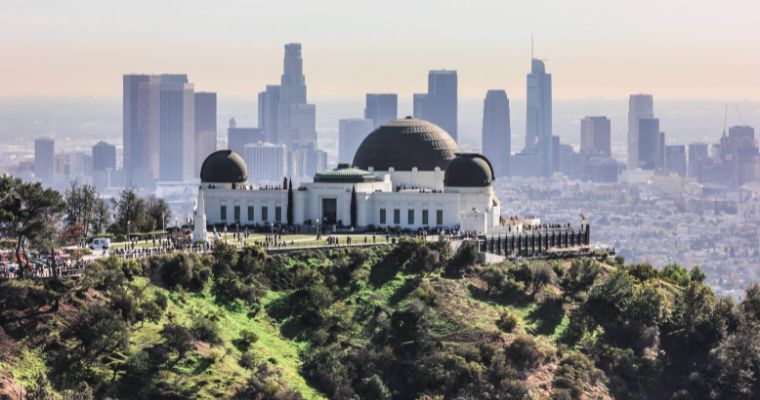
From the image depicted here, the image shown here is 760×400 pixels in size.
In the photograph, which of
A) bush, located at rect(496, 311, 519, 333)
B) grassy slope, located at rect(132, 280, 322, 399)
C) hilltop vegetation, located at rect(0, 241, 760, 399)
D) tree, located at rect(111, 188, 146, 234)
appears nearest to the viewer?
hilltop vegetation, located at rect(0, 241, 760, 399)

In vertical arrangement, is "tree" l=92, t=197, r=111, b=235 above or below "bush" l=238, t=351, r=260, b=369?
above

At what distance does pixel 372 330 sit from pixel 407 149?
39.4m

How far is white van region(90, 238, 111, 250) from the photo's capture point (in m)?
104

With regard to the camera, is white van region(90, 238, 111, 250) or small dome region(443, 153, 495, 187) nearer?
white van region(90, 238, 111, 250)

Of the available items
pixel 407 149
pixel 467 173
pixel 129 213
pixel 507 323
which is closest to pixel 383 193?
pixel 467 173

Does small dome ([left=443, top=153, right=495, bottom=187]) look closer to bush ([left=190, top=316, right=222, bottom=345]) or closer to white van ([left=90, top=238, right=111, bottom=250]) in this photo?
white van ([left=90, top=238, right=111, bottom=250])

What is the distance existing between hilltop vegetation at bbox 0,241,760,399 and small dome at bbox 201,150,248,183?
26656 mm

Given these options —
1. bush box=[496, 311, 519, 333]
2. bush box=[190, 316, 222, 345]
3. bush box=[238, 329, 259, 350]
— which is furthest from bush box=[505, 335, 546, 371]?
bush box=[190, 316, 222, 345]

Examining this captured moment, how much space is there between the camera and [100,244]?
105 m

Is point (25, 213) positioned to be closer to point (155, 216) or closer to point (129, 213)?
point (129, 213)

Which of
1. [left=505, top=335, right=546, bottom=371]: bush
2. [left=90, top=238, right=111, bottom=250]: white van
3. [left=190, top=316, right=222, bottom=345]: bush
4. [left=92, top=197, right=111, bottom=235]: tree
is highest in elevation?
[left=92, top=197, right=111, bottom=235]: tree

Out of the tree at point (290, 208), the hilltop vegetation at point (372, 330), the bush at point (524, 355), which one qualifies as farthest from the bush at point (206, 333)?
the tree at point (290, 208)


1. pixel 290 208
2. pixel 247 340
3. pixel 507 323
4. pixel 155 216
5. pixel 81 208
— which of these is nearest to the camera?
pixel 247 340

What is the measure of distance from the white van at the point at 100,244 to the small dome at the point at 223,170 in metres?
24.7
